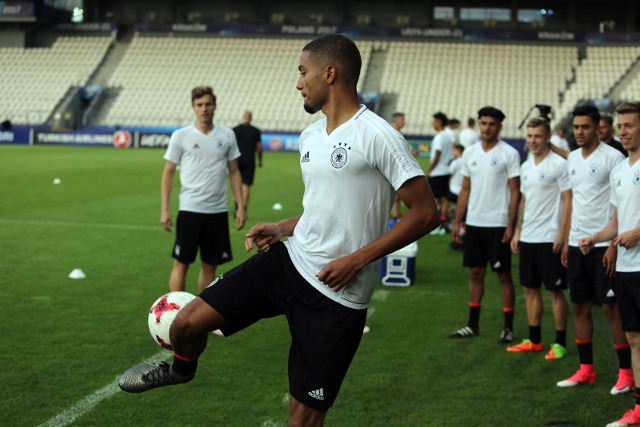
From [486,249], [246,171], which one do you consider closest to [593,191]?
[486,249]

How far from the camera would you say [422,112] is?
4378 centimetres

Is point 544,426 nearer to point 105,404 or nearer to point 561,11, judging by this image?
point 105,404

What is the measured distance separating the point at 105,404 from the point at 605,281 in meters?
3.59

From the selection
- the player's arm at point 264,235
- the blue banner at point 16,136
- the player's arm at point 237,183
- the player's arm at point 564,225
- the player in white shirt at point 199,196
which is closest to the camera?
the player's arm at point 264,235

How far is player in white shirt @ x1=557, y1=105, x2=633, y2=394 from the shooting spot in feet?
21.1

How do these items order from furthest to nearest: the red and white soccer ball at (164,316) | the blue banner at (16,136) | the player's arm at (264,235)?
the blue banner at (16,136) → the red and white soccer ball at (164,316) → the player's arm at (264,235)

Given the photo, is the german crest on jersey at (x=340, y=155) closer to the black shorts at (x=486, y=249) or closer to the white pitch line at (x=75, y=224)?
the black shorts at (x=486, y=249)

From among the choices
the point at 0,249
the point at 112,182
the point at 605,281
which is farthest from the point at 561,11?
the point at 605,281

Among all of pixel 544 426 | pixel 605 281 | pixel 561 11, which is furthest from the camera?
pixel 561 11

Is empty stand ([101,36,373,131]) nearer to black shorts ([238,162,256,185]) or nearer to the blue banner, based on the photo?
the blue banner

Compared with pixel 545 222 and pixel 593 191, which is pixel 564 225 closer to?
pixel 545 222

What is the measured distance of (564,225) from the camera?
698 centimetres

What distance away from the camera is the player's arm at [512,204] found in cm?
782

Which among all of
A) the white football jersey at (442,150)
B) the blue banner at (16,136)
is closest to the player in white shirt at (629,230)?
the white football jersey at (442,150)
